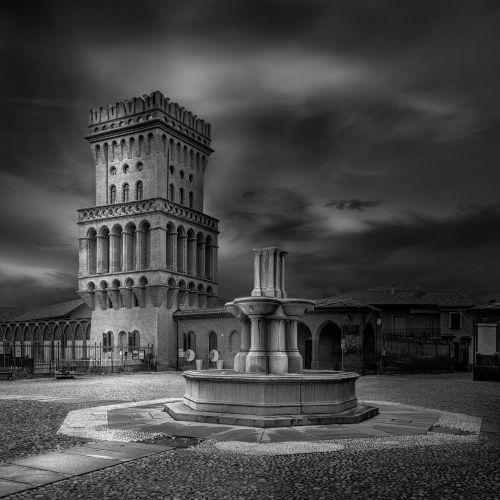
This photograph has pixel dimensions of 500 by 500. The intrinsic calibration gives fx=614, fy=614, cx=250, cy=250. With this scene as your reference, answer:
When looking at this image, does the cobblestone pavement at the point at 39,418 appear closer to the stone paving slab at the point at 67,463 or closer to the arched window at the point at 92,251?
the stone paving slab at the point at 67,463

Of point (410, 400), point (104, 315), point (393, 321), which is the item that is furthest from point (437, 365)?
point (104, 315)

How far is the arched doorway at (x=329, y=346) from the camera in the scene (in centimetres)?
4503

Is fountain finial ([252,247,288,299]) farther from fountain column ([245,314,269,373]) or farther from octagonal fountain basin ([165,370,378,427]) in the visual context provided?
octagonal fountain basin ([165,370,378,427])

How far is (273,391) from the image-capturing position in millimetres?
11953

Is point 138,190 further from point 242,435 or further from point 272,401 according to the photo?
point 242,435

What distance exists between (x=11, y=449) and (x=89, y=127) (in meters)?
54.1

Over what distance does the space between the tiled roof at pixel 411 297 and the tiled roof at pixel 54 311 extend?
2745cm

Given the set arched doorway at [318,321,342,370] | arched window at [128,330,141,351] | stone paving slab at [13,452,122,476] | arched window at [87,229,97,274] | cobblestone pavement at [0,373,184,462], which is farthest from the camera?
arched window at [87,229,97,274]

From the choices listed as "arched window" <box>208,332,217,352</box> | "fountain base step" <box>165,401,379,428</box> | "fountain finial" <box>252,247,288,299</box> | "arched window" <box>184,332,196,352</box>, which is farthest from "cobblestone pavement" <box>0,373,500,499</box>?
"arched window" <box>184,332,196,352</box>

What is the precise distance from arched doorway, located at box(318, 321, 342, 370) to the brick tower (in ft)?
43.8

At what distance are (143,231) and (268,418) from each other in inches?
1740

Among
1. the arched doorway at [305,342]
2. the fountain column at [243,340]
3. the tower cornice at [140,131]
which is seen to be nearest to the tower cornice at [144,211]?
the tower cornice at [140,131]

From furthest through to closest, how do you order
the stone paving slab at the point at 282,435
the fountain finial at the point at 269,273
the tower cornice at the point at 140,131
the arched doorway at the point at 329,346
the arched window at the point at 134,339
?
the tower cornice at the point at 140,131, the arched window at the point at 134,339, the arched doorway at the point at 329,346, the fountain finial at the point at 269,273, the stone paving slab at the point at 282,435

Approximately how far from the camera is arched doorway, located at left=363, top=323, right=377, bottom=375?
38.6m
